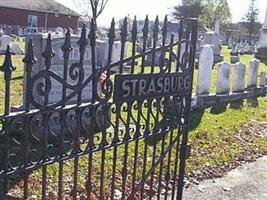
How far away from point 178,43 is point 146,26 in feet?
1.67

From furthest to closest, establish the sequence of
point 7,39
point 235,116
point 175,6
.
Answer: point 175,6 < point 7,39 < point 235,116

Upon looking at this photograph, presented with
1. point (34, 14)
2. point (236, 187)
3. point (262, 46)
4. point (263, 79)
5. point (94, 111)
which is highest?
point (34, 14)

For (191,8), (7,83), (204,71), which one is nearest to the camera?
(7,83)

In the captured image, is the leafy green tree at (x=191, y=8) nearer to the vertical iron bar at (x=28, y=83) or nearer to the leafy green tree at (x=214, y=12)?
the leafy green tree at (x=214, y=12)

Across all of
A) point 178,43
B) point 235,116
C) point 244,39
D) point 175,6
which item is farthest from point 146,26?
point 244,39

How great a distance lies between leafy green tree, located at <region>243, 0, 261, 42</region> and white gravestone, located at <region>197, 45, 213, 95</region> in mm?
64304

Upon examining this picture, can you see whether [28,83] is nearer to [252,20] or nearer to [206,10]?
[206,10]

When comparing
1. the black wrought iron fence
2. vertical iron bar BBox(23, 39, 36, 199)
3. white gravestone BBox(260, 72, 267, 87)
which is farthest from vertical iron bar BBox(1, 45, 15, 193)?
white gravestone BBox(260, 72, 267, 87)

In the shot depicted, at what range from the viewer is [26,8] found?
48531mm

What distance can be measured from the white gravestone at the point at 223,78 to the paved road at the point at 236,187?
4.43 meters

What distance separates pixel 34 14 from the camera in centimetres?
4947

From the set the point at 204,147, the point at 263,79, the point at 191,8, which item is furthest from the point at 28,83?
the point at 191,8

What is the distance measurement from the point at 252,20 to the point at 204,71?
66436mm

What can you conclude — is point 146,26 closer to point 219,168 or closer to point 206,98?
point 219,168
